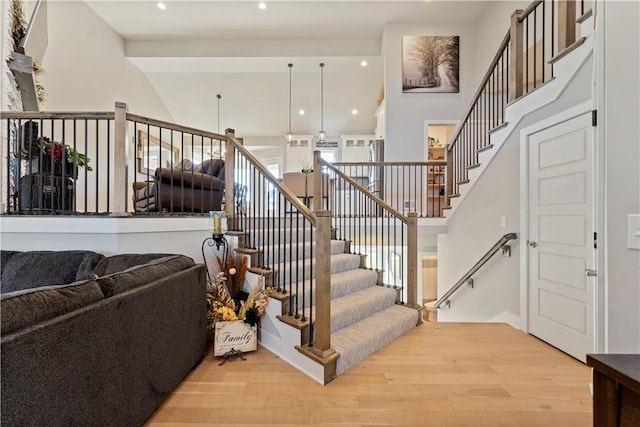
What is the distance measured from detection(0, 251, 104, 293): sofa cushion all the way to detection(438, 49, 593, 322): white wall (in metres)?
3.96

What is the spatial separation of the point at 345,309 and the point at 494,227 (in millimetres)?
2148

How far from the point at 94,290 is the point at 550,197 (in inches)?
136

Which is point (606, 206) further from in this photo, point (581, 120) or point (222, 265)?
point (222, 265)

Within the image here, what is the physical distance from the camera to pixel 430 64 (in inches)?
219

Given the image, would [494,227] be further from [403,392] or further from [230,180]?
[230,180]

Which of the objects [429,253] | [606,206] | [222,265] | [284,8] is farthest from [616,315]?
[284,8]

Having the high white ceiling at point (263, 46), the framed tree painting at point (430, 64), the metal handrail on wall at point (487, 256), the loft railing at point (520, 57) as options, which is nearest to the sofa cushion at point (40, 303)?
the metal handrail on wall at point (487, 256)

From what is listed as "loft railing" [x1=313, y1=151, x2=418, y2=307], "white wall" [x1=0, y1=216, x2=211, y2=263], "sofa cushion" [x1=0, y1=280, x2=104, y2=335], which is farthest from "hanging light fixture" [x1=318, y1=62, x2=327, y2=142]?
"sofa cushion" [x1=0, y1=280, x2=104, y2=335]

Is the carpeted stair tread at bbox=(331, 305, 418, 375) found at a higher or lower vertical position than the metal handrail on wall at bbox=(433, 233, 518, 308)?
lower

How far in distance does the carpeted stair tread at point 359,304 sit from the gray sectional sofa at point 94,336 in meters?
1.09

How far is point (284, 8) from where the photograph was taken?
16.7 feet

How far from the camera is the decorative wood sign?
2.28 m

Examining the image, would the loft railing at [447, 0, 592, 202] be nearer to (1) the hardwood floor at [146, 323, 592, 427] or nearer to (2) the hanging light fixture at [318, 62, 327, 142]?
(1) the hardwood floor at [146, 323, 592, 427]

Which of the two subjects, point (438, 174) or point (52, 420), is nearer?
point (52, 420)
